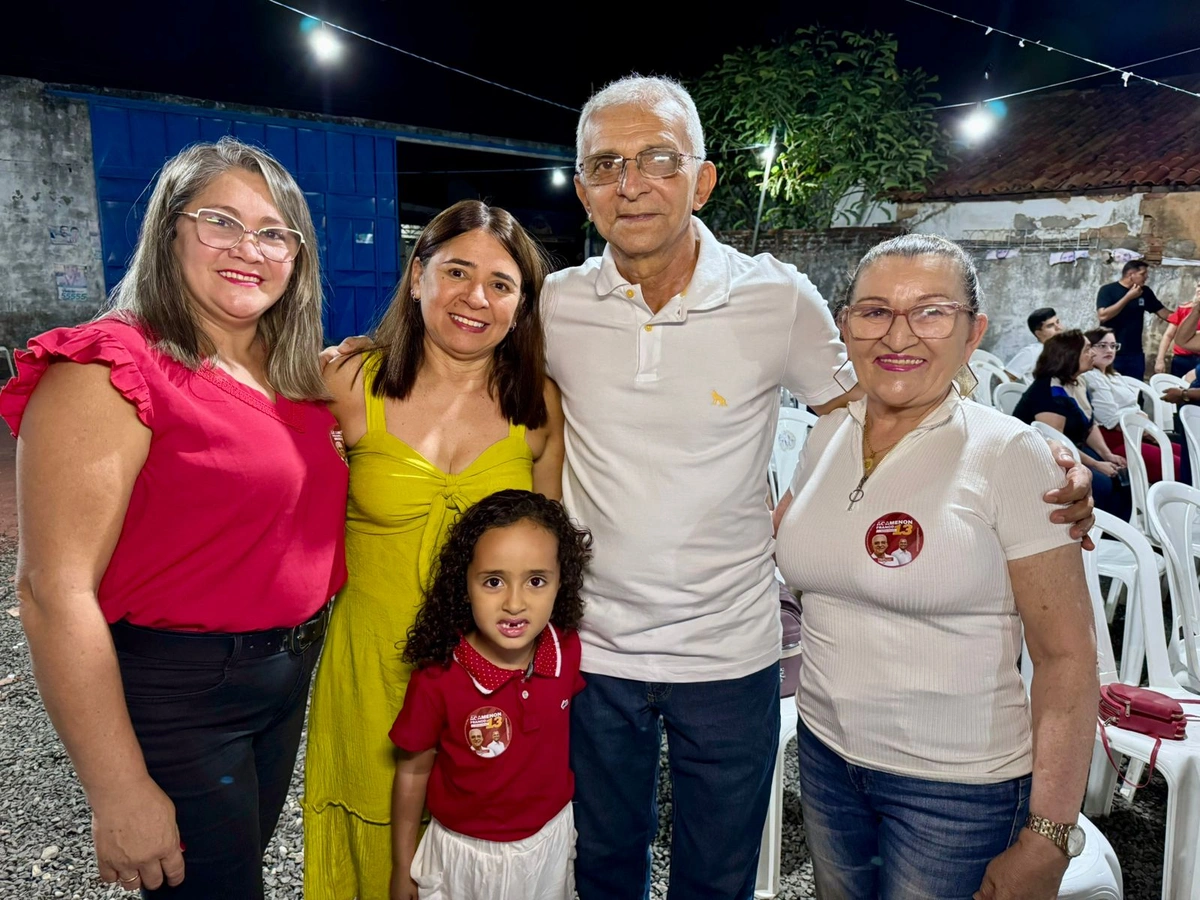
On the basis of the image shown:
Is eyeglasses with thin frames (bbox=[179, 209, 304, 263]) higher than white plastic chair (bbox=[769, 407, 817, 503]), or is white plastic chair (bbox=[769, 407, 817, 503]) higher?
eyeglasses with thin frames (bbox=[179, 209, 304, 263])

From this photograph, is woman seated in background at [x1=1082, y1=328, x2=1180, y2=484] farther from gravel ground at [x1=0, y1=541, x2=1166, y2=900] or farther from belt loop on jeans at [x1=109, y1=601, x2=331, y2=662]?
belt loop on jeans at [x1=109, y1=601, x2=331, y2=662]

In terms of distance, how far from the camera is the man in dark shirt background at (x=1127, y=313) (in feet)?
26.0

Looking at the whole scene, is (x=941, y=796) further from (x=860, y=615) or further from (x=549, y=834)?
(x=549, y=834)

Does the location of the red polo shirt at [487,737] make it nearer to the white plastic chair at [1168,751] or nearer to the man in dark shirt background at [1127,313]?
the white plastic chair at [1168,751]

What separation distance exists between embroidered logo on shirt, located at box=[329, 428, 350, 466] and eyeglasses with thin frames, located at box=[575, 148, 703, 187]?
81cm

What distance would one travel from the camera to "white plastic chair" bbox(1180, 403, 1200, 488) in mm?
4559

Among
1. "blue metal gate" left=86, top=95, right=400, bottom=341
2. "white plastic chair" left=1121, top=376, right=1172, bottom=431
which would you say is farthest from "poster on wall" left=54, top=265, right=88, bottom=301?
"white plastic chair" left=1121, top=376, right=1172, bottom=431

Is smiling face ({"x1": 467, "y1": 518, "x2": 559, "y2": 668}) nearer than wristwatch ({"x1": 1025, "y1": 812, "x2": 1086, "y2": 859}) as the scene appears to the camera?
No

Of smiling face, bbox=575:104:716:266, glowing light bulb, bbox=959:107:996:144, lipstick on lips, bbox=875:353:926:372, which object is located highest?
glowing light bulb, bbox=959:107:996:144

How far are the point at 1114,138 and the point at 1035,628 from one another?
12008mm

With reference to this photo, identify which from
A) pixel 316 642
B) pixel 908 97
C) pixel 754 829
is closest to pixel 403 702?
pixel 316 642

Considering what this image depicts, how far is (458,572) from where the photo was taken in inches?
64.2

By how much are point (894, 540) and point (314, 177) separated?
11.3 metres

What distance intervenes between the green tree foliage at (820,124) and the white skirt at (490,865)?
10.3m
